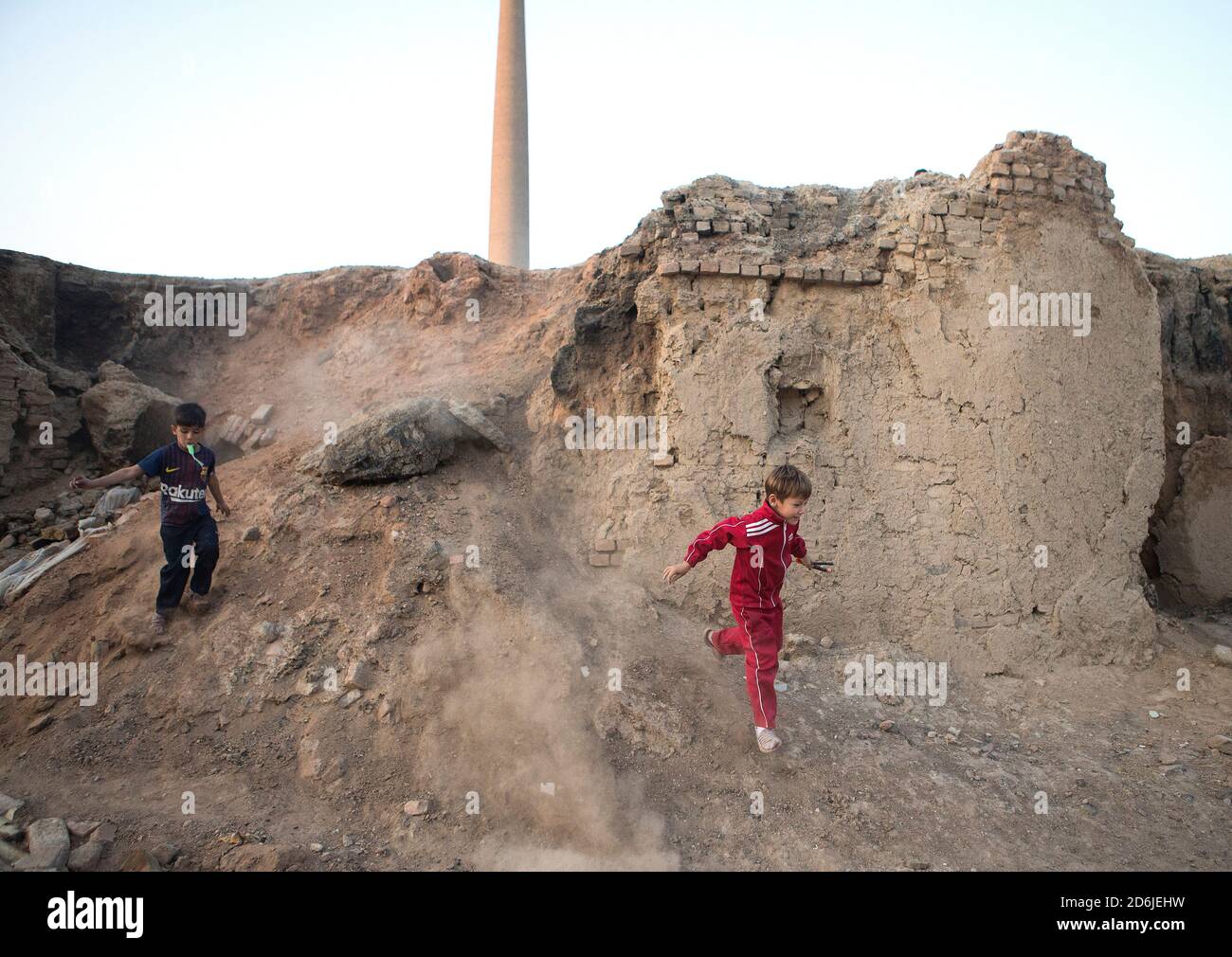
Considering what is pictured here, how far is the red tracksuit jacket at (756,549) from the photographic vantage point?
3992 mm

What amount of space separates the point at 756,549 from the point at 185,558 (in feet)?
12.1

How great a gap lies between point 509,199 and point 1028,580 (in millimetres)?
19114

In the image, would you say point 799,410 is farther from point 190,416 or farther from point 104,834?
point 104,834

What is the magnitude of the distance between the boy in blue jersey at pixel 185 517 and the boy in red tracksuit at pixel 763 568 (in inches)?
126

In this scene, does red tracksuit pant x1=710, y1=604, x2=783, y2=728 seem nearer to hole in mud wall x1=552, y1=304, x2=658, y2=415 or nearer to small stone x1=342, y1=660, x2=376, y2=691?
small stone x1=342, y1=660, x2=376, y2=691

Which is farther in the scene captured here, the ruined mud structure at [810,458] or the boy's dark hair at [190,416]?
the ruined mud structure at [810,458]

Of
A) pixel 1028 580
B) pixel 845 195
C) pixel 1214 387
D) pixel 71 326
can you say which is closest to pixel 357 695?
pixel 1028 580

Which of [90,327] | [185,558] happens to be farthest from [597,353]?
[90,327]

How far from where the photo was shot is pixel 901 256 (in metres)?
5.66

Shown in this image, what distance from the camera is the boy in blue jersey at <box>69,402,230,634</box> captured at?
4859 mm

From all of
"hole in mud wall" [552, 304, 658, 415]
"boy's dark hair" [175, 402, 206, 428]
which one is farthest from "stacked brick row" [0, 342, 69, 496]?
"hole in mud wall" [552, 304, 658, 415]

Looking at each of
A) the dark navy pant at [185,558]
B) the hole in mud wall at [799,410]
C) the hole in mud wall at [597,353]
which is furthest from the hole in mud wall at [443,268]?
the hole in mud wall at [799,410]

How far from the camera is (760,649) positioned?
13.4 ft

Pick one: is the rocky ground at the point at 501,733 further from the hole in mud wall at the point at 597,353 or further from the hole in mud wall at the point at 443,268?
the hole in mud wall at the point at 443,268
